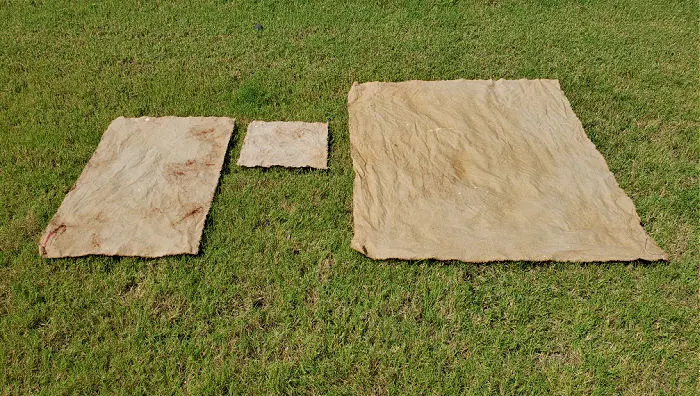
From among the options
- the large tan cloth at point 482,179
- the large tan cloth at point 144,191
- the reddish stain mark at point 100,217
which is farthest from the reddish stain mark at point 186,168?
the large tan cloth at point 482,179

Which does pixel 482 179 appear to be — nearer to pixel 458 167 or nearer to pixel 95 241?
pixel 458 167

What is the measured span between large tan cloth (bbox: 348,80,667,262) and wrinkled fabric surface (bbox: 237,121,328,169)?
0.26 meters

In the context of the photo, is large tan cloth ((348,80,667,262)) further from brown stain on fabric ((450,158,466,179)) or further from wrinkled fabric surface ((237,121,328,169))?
wrinkled fabric surface ((237,121,328,169))

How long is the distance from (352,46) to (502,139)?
1795 mm

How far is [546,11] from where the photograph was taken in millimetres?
5145

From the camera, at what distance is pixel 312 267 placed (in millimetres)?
2713

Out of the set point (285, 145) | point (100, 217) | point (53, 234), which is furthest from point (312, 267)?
point (53, 234)

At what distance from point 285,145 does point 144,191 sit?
0.98 metres

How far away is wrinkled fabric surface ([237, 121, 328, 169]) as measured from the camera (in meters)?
3.31

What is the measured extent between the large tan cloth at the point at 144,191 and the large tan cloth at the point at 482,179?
3.31 feet

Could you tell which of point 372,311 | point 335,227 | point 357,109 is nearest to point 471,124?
point 357,109

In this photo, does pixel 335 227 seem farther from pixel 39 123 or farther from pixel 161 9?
pixel 161 9

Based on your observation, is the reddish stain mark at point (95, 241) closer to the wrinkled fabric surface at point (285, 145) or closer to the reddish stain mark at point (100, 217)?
the reddish stain mark at point (100, 217)

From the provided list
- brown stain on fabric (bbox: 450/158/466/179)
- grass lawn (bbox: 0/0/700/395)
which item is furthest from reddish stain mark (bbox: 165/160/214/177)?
brown stain on fabric (bbox: 450/158/466/179)
